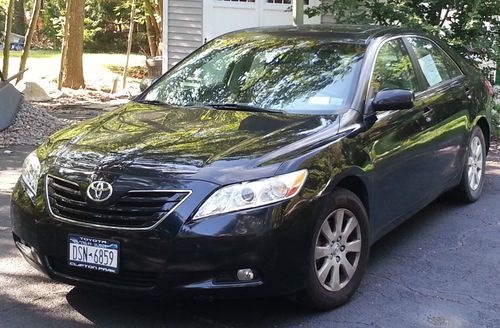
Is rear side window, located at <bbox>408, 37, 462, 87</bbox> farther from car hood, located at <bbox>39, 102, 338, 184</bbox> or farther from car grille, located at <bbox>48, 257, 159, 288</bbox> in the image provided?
car grille, located at <bbox>48, 257, 159, 288</bbox>

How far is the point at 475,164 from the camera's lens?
20.1 ft

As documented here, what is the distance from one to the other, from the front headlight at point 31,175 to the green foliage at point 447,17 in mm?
6892

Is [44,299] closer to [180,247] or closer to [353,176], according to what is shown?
[180,247]

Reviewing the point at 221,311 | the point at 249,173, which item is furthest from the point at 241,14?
the point at 249,173

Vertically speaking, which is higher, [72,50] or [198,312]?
[72,50]

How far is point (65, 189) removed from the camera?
359 cm

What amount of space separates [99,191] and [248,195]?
77 cm

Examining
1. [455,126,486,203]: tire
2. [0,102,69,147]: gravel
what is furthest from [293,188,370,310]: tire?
[0,102,69,147]: gravel

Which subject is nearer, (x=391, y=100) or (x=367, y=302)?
(x=367, y=302)

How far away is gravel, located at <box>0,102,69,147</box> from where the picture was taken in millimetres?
8914

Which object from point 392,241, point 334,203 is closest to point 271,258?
point 334,203

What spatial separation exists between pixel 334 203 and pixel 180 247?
940mm

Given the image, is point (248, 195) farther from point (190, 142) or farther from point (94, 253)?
point (94, 253)

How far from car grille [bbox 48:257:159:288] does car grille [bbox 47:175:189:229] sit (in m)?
0.26
